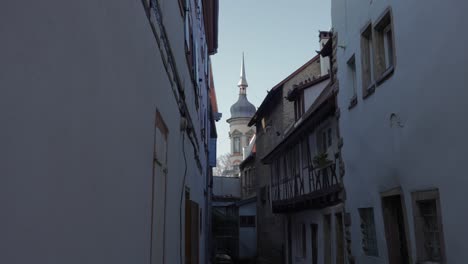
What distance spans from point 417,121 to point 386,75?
148cm

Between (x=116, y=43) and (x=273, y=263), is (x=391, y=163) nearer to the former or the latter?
(x=116, y=43)

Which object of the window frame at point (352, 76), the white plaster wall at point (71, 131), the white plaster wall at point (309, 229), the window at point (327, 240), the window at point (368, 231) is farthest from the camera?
the window at point (327, 240)

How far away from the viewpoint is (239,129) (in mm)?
68750

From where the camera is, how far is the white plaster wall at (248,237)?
3384 cm

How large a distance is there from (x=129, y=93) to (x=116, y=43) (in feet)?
1.53

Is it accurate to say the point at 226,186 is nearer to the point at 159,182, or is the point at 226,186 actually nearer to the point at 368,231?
the point at 368,231

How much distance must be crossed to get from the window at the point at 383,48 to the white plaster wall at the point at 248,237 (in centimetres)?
2537

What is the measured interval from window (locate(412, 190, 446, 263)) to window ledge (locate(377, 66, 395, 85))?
2.17 meters

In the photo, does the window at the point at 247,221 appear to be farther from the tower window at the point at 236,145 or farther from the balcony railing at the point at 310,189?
the tower window at the point at 236,145

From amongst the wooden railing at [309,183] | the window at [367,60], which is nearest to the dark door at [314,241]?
the wooden railing at [309,183]

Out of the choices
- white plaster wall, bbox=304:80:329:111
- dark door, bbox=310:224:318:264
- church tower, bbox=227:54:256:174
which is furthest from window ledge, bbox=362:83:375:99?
church tower, bbox=227:54:256:174

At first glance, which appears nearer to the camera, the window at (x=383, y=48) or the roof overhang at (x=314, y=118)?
the window at (x=383, y=48)

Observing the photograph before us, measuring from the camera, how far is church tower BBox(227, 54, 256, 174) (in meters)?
67.9

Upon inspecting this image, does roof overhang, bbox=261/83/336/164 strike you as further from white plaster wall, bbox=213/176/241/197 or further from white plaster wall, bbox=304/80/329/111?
white plaster wall, bbox=213/176/241/197
